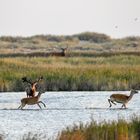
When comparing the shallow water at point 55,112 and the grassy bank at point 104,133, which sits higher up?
the grassy bank at point 104,133

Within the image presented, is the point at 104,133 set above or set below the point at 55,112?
above

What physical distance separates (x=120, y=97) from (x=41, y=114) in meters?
2.48

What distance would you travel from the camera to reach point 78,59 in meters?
40.7

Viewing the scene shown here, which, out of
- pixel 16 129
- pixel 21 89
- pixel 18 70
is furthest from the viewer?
pixel 18 70

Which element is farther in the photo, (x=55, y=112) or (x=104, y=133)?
(x=55, y=112)

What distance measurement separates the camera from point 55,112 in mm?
18438

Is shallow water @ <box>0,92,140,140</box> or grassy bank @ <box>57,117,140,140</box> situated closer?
grassy bank @ <box>57,117,140,140</box>

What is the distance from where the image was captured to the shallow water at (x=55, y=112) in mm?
15484

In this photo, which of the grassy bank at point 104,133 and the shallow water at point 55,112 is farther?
the shallow water at point 55,112

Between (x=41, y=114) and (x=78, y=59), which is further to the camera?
(x=78, y=59)

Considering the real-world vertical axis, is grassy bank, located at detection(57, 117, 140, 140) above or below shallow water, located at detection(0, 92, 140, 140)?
above

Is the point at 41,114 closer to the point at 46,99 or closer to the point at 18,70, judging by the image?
the point at 46,99

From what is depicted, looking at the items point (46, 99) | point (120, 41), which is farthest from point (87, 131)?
point (120, 41)

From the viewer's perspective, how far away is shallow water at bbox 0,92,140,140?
1548 cm
